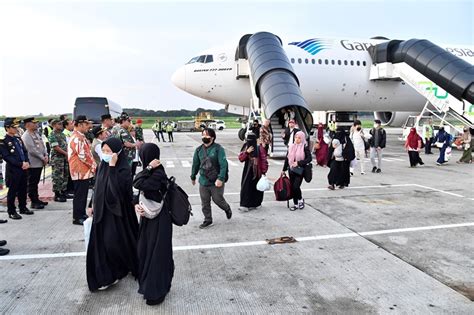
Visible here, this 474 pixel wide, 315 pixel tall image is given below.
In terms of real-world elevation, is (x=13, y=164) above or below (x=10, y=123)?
below

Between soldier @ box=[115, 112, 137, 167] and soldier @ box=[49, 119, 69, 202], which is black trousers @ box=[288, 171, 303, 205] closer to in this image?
soldier @ box=[115, 112, 137, 167]

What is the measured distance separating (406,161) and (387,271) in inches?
470

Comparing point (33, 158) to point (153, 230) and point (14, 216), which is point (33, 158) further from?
point (153, 230)

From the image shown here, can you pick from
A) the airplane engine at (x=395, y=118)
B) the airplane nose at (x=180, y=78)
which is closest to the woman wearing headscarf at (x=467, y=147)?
the airplane engine at (x=395, y=118)

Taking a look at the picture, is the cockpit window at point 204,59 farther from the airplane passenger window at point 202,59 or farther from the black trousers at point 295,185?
the black trousers at point 295,185

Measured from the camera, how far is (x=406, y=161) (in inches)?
595

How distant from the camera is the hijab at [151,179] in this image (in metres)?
3.66

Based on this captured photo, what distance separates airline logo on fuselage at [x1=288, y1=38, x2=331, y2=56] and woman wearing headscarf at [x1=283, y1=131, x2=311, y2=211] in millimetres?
13121

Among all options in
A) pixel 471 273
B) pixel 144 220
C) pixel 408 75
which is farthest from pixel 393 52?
pixel 144 220

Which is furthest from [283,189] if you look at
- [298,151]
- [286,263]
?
[286,263]

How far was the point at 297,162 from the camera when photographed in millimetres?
7352

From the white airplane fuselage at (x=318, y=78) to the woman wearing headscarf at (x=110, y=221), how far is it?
1541 centimetres

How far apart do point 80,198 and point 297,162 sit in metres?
4.13

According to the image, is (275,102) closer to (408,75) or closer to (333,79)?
(333,79)
